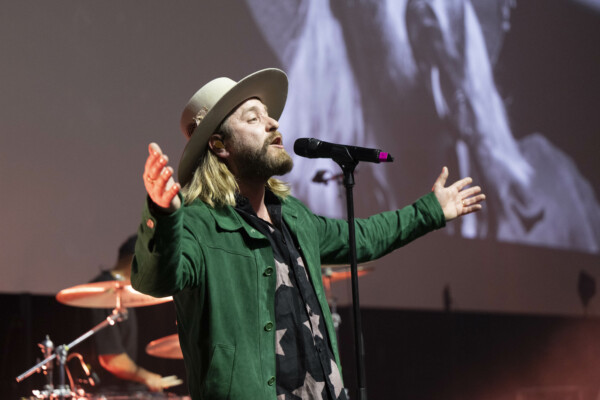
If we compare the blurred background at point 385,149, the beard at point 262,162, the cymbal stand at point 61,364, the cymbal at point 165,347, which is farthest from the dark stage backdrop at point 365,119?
the beard at point 262,162

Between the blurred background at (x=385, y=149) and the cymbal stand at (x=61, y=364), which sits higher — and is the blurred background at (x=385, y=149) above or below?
above

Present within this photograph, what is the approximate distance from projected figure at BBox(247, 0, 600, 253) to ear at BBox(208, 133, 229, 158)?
6.10 ft

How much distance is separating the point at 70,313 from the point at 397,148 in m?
2.30

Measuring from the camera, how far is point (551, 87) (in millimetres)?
5625

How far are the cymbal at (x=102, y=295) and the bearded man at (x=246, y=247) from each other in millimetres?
1181

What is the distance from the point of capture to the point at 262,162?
1.97m

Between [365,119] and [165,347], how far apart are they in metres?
1.94

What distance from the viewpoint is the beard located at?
1.96 m

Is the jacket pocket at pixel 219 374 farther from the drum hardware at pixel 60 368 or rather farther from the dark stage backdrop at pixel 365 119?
the dark stage backdrop at pixel 365 119

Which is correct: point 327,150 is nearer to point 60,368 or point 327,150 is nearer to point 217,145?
point 217,145

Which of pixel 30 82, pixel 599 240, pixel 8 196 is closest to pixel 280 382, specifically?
pixel 8 196

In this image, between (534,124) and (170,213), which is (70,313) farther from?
(534,124)

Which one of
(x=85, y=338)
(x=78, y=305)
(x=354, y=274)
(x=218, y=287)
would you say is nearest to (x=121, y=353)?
(x=85, y=338)

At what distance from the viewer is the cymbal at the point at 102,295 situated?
3.07 metres
